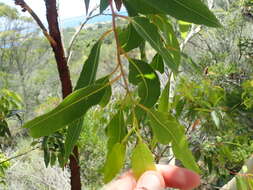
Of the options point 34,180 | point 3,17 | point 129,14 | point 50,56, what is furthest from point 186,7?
point 50,56

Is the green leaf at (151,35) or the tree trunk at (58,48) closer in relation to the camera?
the green leaf at (151,35)

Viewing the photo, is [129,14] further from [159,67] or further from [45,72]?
[45,72]

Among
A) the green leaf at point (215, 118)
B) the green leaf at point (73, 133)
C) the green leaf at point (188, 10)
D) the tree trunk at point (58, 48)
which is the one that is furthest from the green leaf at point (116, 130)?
the green leaf at point (215, 118)

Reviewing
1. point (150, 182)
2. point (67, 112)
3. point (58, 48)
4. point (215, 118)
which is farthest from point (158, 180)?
point (215, 118)

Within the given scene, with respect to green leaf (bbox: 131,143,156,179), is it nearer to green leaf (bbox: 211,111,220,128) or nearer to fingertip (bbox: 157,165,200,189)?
fingertip (bbox: 157,165,200,189)

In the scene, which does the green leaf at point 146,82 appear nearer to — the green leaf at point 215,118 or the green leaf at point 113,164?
the green leaf at point 113,164

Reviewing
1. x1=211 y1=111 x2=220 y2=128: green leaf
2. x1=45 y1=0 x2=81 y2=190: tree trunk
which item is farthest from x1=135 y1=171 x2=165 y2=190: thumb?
x1=211 y1=111 x2=220 y2=128: green leaf

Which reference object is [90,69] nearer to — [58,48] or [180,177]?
[180,177]

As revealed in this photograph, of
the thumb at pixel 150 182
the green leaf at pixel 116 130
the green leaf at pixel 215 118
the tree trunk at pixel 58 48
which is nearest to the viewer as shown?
the thumb at pixel 150 182
